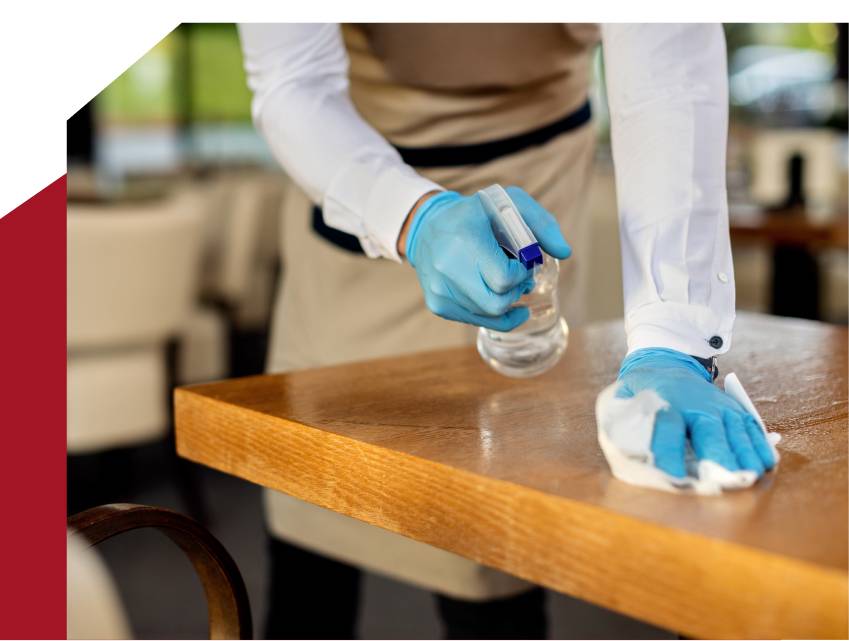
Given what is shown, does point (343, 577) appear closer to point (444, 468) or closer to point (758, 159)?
point (444, 468)

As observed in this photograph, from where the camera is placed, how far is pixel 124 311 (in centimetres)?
261

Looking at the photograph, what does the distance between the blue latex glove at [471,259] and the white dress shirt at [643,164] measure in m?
0.06

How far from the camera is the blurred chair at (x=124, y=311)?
250 cm

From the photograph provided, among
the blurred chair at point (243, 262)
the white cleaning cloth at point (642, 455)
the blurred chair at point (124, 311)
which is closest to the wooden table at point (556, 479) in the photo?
the white cleaning cloth at point (642, 455)

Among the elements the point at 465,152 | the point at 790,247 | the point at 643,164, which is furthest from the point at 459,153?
the point at 790,247

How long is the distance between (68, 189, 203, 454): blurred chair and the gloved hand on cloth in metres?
2.03

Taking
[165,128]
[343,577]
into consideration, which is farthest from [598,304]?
[165,128]

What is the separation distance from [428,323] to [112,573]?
4.74 ft

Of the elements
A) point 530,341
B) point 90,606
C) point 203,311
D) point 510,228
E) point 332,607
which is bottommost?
point 332,607

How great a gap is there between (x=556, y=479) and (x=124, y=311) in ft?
7.14

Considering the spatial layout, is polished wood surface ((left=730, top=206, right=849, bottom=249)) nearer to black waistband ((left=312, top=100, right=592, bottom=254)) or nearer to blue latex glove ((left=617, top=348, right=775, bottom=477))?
black waistband ((left=312, top=100, right=592, bottom=254))

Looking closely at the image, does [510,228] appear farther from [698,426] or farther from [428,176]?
[428,176]

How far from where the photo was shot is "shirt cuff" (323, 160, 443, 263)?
90 cm

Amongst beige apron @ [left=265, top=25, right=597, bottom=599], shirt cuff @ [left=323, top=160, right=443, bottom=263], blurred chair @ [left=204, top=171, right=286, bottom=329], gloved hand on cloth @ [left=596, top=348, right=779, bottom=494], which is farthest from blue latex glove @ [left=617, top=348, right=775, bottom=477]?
blurred chair @ [left=204, top=171, right=286, bottom=329]
